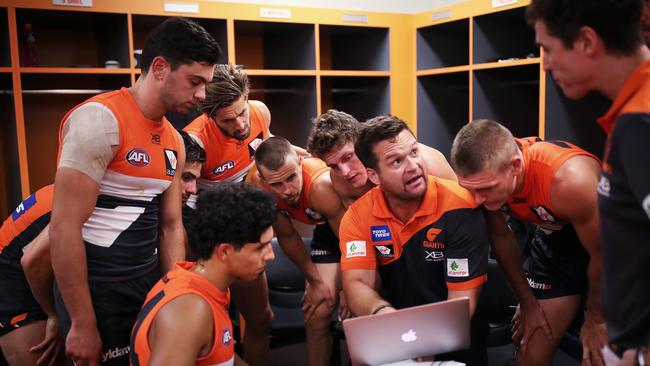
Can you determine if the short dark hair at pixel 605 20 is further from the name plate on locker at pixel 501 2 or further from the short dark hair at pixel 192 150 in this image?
the name plate on locker at pixel 501 2

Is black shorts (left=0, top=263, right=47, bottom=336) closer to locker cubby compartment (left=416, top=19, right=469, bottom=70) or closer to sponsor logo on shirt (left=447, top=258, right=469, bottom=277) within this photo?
sponsor logo on shirt (left=447, top=258, right=469, bottom=277)

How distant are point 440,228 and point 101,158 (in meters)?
1.04

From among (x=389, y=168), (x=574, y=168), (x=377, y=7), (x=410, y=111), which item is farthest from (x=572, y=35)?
(x=377, y=7)

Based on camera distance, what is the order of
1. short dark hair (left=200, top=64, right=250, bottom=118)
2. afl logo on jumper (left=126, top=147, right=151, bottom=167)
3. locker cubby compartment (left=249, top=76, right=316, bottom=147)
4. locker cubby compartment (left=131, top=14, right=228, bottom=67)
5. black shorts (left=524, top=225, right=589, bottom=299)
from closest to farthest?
afl logo on jumper (left=126, top=147, right=151, bottom=167), black shorts (left=524, top=225, right=589, bottom=299), short dark hair (left=200, top=64, right=250, bottom=118), locker cubby compartment (left=131, top=14, right=228, bottom=67), locker cubby compartment (left=249, top=76, right=316, bottom=147)

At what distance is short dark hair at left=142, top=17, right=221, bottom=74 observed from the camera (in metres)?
1.65

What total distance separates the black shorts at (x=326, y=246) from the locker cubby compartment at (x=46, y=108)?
5.00ft

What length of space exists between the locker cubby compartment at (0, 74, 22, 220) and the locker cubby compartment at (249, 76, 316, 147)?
1355mm

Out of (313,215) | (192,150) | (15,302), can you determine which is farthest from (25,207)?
(313,215)

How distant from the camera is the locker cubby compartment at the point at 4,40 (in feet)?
9.23

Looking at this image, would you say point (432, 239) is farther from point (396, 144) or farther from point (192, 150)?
point (192, 150)

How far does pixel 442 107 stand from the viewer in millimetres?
3934

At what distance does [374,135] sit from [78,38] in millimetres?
2284

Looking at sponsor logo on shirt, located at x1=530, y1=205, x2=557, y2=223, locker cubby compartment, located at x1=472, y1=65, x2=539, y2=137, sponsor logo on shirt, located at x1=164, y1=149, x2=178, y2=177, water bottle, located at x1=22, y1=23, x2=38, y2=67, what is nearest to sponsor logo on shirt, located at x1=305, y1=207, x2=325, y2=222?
sponsor logo on shirt, located at x1=164, y1=149, x2=178, y2=177

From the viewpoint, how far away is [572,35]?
98cm
